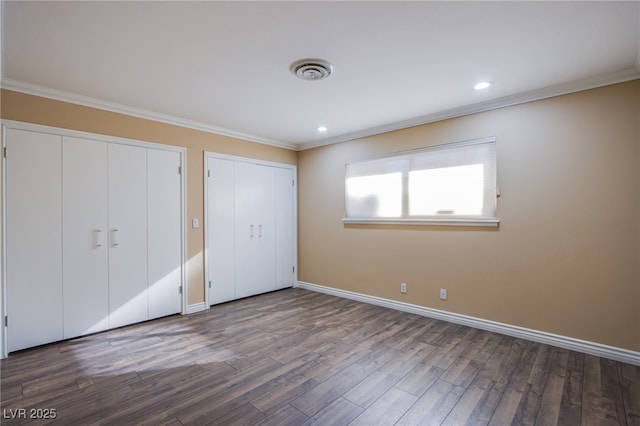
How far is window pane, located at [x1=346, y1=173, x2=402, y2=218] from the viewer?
4059 mm

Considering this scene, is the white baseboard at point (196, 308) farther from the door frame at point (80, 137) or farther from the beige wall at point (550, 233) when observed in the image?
the beige wall at point (550, 233)

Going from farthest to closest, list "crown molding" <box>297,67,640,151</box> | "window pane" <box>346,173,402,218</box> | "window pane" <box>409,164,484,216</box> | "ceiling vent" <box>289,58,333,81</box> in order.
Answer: "window pane" <box>346,173,402,218</box> → "window pane" <box>409,164,484,216</box> → "crown molding" <box>297,67,640,151</box> → "ceiling vent" <box>289,58,333,81</box>

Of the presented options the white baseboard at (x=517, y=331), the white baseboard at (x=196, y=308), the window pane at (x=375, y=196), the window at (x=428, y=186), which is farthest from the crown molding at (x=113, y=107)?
the white baseboard at (x=517, y=331)

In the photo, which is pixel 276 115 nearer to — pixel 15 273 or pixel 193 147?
pixel 193 147

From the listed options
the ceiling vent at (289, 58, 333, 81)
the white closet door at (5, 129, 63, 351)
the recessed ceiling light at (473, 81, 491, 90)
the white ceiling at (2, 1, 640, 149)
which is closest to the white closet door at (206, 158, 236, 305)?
the white ceiling at (2, 1, 640, 149)

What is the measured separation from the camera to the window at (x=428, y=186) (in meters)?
3.33

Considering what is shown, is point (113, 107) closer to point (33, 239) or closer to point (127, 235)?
point (127, 235)

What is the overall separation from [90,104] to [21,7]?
1512 millimetres

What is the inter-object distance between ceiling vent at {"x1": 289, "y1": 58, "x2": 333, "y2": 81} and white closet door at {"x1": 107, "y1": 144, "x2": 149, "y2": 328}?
2.16 meters

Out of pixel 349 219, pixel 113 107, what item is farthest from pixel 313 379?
pixel 113 107

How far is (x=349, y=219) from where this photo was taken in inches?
179

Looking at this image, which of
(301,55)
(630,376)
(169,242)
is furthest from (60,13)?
(630,376)

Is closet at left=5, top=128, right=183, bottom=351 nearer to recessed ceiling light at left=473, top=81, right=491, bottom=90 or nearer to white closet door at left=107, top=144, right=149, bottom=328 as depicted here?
white closet door at left=107, top=144, right=149, bottom=328

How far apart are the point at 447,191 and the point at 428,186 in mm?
242
